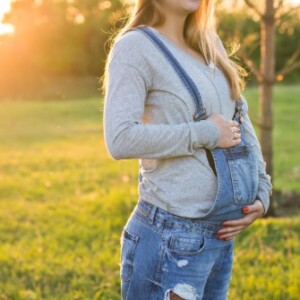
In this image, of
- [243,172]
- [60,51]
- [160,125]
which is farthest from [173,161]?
[60,51]

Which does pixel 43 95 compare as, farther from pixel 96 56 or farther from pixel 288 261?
pixel 288 261

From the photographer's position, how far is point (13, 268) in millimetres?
4195

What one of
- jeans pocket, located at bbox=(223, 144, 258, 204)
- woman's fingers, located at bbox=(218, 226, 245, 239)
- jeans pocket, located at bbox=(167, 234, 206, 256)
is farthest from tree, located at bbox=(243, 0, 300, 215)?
jeans pocket, located at bbox=(167, 234, 206, 256)

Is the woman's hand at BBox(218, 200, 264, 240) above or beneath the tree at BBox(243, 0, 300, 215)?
beneath

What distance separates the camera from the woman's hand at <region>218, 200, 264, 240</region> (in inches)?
82.0

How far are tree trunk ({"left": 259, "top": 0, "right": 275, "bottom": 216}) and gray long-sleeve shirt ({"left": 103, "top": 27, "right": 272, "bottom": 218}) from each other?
3.47 meters

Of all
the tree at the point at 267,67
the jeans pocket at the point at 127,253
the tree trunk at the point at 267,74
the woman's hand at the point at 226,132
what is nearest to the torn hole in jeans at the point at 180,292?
the jeans pocket at the point at 127,253

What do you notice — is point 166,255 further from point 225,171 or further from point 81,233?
point 81,233

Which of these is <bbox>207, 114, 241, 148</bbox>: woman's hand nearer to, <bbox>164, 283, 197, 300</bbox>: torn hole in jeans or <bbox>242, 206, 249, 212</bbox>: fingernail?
<bbox>242, 206, 249, 212</bbox>: fingernail

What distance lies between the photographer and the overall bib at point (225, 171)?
2014 millimetres

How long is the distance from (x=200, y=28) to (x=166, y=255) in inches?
30.5

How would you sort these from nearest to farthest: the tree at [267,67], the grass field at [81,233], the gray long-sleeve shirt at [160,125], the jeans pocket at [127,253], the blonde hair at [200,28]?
the gray long-sleeve shirt at [160,125] → the jeans pocket at [127,253] → the blonde hair at [200,28] → the grass field at [81,233] → the tree at [267,67]

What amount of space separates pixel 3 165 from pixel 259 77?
5.07 metres

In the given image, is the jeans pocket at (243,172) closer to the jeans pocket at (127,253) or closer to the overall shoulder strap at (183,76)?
the overall shoulder strap at (183,76)
